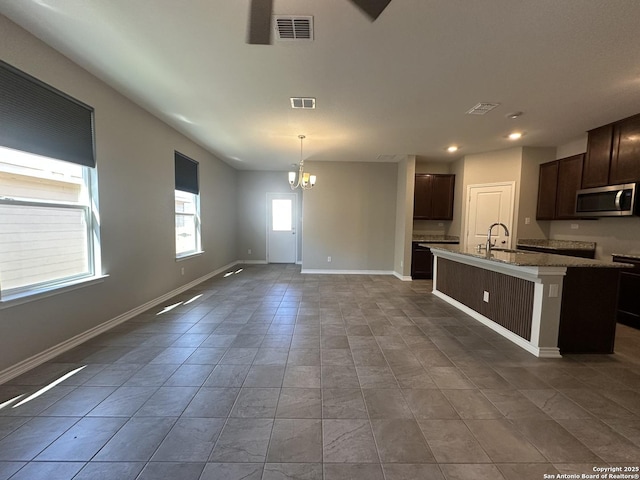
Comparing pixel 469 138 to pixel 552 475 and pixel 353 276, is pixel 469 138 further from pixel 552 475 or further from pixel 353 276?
pixel 552 475

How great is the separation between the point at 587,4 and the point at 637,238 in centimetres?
363

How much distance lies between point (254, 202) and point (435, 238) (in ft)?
16.6

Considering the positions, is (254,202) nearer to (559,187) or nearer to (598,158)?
(559,187)

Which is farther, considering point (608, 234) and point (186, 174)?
point (186, 174)

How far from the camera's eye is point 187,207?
509 centimetres

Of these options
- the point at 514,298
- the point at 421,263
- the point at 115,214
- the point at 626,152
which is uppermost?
the point at 626,152

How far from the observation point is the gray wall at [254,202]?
7781 mm

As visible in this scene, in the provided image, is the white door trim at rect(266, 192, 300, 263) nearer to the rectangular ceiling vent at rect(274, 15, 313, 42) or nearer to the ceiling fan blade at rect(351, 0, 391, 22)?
the rectangular ceiling vent at rect(274, 15, 313, 42)

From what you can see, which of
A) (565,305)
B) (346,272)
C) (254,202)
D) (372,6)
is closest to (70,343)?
(372,6)

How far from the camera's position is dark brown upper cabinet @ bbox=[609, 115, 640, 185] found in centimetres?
339

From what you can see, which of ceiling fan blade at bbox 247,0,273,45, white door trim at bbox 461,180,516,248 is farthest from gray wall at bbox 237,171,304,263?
ceiling fan blade at bbox 247,0,273,45

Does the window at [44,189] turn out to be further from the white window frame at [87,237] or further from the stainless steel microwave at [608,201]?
the stainless steel microwave at [608,201]

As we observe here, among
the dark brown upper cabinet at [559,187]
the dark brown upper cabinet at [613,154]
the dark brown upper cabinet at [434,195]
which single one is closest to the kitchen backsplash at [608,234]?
the dark brown upper cabinet at [559,187]

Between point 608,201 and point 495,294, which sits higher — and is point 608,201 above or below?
above
